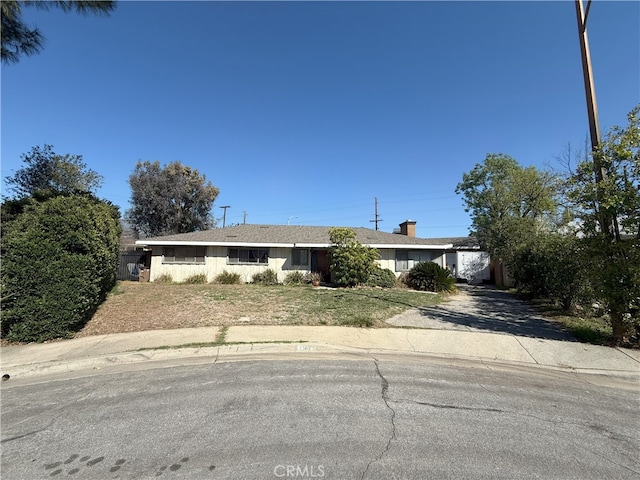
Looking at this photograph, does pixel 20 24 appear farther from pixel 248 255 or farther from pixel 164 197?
pixel 164 197

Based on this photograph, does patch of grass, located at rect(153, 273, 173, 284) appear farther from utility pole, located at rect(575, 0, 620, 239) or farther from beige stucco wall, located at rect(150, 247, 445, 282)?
utility pole, located at rect(575, 0, 620, 239)

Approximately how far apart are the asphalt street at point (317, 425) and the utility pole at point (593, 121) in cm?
380

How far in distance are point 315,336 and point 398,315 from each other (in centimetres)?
373

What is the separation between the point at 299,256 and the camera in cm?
2181

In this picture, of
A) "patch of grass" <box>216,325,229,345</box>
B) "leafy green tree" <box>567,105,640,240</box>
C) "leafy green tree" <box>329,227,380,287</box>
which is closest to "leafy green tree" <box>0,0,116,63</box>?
"patch of grass" <box>216,325,229,345</box>

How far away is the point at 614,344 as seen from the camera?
741cm

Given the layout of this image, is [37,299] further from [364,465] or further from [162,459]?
[364,465]

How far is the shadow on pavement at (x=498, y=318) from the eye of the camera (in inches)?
345

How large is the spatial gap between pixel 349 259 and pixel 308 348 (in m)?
12.1

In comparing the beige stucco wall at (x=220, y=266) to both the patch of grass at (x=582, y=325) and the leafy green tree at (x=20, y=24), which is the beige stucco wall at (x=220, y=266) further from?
the leafy green tree at (x=20, y=24)

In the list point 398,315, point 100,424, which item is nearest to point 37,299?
point 100,424

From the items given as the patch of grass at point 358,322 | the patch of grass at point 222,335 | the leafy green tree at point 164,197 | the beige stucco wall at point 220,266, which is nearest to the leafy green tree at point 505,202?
the beige stucco wall at point 220,266

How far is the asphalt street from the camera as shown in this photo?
3.07 metres

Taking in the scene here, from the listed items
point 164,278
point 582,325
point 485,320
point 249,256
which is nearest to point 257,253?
point 249,256
